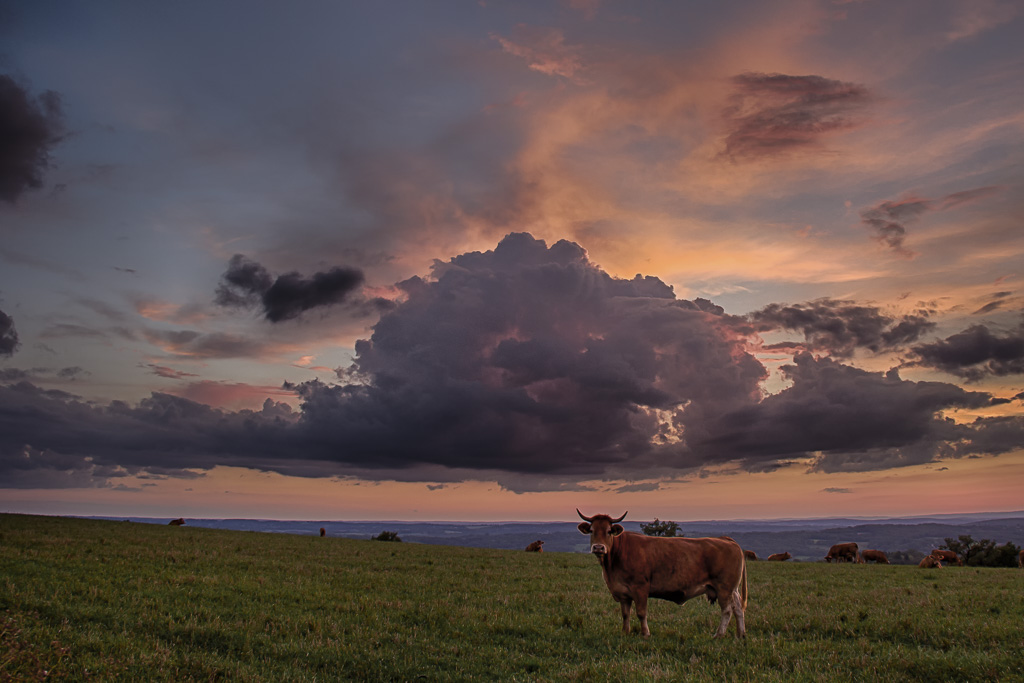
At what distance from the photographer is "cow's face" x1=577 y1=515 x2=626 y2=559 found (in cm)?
1492

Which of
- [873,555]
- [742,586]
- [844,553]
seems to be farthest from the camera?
[844,553]

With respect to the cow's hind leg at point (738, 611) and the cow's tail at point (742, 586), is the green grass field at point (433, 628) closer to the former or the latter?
the cow's hind leg at point (738, 611)

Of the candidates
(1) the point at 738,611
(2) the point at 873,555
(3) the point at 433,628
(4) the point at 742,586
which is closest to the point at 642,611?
(1) the point at 738,611

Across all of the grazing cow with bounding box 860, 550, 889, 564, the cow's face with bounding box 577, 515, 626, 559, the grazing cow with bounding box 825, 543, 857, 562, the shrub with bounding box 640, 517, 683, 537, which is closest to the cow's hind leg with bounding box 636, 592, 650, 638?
the cow's face with bounding box 577, 515, 626, 559

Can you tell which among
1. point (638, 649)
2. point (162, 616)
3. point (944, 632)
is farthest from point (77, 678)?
point (944, 632)

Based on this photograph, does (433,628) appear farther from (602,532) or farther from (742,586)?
(742,586)

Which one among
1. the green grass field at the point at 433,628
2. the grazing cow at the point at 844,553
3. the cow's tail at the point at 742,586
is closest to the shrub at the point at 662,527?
the grazing cow at the point at 844,553

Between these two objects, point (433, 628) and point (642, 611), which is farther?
point (433, 628)

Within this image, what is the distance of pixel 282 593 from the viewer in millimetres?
19359

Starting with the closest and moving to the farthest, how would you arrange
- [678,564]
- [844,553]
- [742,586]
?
[678,564], [742,586], [844,553]

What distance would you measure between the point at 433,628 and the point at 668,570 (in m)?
6.05

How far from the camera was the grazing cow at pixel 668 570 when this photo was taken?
1488cm

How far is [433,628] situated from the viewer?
15.4 meters

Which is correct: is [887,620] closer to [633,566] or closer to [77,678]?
[633,566]
